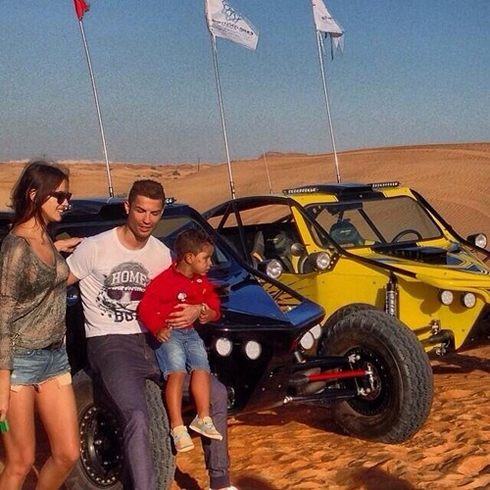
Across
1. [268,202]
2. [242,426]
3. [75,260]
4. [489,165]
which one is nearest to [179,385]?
[75,260]

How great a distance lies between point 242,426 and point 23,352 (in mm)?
3411

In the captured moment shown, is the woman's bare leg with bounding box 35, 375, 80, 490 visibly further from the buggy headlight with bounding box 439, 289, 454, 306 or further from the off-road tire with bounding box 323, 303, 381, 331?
the buggy headlight with bounding box 439, 289, 454, 306

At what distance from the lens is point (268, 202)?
898 centimetres

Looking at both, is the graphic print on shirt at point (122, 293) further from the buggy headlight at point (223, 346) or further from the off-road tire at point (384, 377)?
the off-road tire at point (384, 377)

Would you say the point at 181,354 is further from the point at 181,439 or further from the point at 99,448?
the point at 99,448

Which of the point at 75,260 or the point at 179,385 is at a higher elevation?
the point at 75,260

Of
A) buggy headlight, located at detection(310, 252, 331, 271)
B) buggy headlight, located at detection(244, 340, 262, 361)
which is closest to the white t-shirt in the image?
buggy headlight, located at detection(244, 340, 262, 361)

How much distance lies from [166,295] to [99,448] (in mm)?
1034

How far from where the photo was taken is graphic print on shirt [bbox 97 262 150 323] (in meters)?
4.71

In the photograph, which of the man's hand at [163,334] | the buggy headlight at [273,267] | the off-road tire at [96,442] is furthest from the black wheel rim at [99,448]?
the buggy headlight at [273,267]

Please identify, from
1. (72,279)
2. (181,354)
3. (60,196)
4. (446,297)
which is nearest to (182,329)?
(181,354)

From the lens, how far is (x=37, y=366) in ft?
13.3

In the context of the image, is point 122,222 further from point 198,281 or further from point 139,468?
point 139,468

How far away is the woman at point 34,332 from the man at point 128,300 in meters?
0.41
